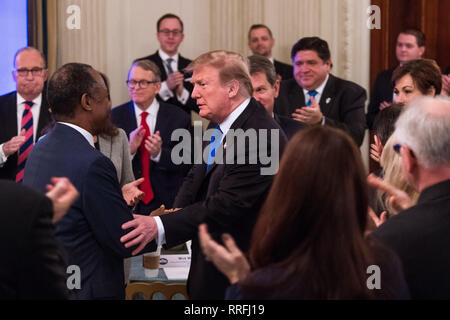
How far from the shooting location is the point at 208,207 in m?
2.96

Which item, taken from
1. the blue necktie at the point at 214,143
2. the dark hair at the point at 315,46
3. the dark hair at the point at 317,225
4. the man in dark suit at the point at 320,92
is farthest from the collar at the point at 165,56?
the dark hair at the point at 317,225

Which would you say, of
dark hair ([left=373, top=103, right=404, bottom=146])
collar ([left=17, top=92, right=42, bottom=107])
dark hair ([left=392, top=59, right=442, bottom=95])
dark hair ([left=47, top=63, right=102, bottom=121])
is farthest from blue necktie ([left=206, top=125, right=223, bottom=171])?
collar ([left=17, top=92, right=42, bottom=107])

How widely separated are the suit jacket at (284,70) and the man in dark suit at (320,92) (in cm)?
127

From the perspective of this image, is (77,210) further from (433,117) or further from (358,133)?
(358,133)

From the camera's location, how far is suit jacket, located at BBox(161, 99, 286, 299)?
2.93m

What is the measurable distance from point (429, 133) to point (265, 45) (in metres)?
4.80

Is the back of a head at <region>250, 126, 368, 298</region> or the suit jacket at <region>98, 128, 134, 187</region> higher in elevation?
the back of a head at <region>250, 126, 368, 298</region>

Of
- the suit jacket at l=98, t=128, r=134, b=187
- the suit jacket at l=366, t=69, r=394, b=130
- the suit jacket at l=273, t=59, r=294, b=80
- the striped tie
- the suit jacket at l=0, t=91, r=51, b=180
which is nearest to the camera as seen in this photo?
the suit jacket at l=98, t=128, r=134, b=187

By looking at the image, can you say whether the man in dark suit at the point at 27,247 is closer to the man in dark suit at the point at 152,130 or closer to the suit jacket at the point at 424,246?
the suit jacket at the point at 424,246

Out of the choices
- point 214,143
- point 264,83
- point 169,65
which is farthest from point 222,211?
point 169,65

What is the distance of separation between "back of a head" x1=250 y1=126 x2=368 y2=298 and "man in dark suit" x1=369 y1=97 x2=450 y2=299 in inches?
12.7

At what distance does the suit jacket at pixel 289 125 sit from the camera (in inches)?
171

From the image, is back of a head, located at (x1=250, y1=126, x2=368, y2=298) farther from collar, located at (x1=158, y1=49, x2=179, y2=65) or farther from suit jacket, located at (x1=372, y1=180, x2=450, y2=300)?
collar, located at (x1=158, y1=49, x2=179, y2=65)

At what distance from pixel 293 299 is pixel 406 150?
0.72 meters
